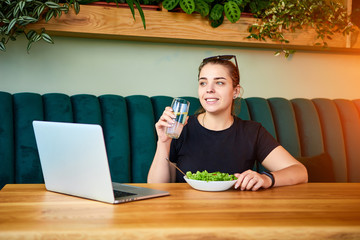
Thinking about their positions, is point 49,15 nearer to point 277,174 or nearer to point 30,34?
point 30,34

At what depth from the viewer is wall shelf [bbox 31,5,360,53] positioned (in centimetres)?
229

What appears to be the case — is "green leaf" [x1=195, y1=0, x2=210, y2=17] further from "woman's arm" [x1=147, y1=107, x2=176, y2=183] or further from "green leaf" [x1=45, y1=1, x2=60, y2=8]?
"woman's arm" [x1=147, y1=107, x2=176, y2=183]

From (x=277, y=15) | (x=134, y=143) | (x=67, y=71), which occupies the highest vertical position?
(x=277, y=15)

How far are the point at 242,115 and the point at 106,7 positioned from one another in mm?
1020

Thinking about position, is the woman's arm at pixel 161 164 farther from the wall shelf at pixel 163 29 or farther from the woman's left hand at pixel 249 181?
the wall shelf at pixel 163 29

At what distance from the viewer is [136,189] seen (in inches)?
51.4

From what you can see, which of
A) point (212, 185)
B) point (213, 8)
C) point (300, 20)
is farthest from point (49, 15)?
point (300, 20)

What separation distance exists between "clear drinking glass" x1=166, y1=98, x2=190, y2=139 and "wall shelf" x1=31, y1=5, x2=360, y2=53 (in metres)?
1.15

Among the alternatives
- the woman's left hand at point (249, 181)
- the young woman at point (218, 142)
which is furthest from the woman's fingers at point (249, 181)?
the young woman at point (218, 142)

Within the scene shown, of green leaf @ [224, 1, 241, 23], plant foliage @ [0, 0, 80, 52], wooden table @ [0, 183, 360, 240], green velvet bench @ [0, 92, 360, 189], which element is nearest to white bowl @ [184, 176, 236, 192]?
wooden table @ [0, 183, 360, 240]

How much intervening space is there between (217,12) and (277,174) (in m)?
1.26

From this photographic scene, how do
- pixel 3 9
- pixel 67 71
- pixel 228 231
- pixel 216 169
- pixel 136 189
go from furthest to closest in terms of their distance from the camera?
pixel 67 71 → pixel 3 9 → pixel 216 169 → pixel 136 189 → pixel 228 231

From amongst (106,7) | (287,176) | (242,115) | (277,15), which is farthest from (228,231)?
(277,15)

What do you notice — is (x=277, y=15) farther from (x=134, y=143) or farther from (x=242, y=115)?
(x=134, y=143)
